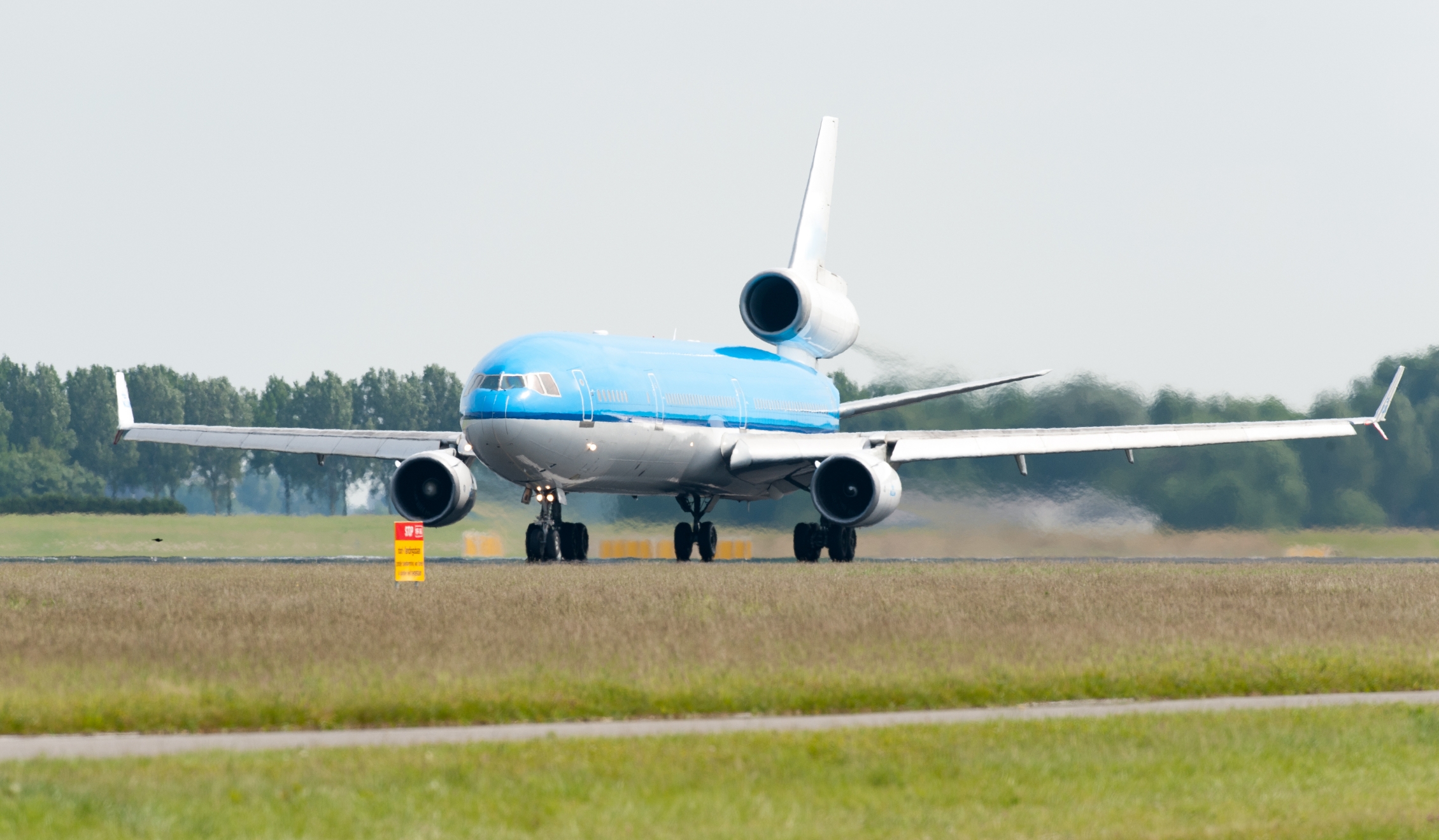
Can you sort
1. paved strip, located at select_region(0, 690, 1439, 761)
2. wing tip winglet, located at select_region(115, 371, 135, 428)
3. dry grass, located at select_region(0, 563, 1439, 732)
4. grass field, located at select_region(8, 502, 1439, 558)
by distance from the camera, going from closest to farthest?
paved strip, located at select_region(0, 690, 1439, 761), dry grass, located at select_region(0, 563, 1439, 732), wing tip winglet, located at select_region(115, 371, 135, 428), grass field, located at select_region(8, 502, 1439, 558)

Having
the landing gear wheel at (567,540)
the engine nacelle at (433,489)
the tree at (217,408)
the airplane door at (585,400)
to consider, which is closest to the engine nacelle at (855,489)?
the landing gear wheel at (567,540)

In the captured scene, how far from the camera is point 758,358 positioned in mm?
48750

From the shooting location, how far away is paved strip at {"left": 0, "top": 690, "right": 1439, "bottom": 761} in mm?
14336

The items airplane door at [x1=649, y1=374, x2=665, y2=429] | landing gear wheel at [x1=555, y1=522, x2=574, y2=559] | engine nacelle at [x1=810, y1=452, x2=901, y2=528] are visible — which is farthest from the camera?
landing gear wheel at [x1=555, y1=522, x2=574, y2=559]

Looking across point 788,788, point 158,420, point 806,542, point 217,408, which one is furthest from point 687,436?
point 217,408

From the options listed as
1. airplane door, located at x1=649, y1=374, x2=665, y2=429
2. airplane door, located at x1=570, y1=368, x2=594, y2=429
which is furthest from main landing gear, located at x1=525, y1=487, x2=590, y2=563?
airplane door, located at x1=649, y1=374, x2=665, y2=429

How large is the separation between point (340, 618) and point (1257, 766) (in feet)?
43.1

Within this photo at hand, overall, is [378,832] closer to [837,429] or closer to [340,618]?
[340,618]

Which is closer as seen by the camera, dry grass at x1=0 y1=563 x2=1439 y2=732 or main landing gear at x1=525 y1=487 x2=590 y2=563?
dry grass at x1=0 y1=563 x2=1439 y2=732

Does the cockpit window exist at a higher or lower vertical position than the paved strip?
higher

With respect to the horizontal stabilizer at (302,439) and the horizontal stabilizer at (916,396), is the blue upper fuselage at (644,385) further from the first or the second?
the horizontal stabilizer at (302,439)

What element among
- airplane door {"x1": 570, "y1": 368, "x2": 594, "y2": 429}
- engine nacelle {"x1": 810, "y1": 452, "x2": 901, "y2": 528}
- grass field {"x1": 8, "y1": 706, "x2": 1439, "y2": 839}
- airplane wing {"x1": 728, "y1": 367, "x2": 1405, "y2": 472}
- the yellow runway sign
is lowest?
grass field {"x1": 8, "y1": 706, "x2": 1439, "y2": 839}

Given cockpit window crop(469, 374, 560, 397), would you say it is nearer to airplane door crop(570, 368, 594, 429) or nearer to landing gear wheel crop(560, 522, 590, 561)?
airplane door crop(570, 368, 594, 429)

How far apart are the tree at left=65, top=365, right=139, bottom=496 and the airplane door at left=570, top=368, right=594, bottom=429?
262 ft
